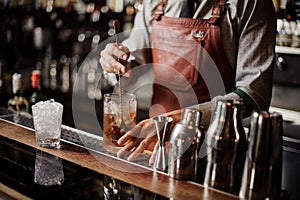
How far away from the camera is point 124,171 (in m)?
1.46

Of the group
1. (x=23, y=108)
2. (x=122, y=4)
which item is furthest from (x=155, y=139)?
(x=122, y=4)

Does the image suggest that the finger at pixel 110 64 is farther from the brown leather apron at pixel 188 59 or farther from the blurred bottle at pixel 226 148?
the blurred bottle at pixel 226 148

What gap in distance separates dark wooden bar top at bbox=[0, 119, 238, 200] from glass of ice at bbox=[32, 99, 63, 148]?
29 mm

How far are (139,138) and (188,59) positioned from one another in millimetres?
693

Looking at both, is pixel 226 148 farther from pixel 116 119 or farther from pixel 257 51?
pixel 257 51

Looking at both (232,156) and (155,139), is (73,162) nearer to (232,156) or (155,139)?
(155,139)

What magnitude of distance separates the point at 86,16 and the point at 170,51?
2370 millimetres

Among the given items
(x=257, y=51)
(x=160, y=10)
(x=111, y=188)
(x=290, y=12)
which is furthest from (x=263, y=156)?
(x=290, y=12)

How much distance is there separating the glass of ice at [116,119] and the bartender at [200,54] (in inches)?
3.4

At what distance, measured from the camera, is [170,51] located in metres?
2.20

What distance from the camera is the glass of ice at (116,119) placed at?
165 cm

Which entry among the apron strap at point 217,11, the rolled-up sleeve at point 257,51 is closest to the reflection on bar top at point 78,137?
the rolled-up sleeve at point 257,51

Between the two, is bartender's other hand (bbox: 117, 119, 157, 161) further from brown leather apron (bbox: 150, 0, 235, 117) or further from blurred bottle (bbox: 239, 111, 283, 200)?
brown leather apron (bbox: 150, 0, 235, 117)

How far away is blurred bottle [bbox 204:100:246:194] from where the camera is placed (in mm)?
1268
